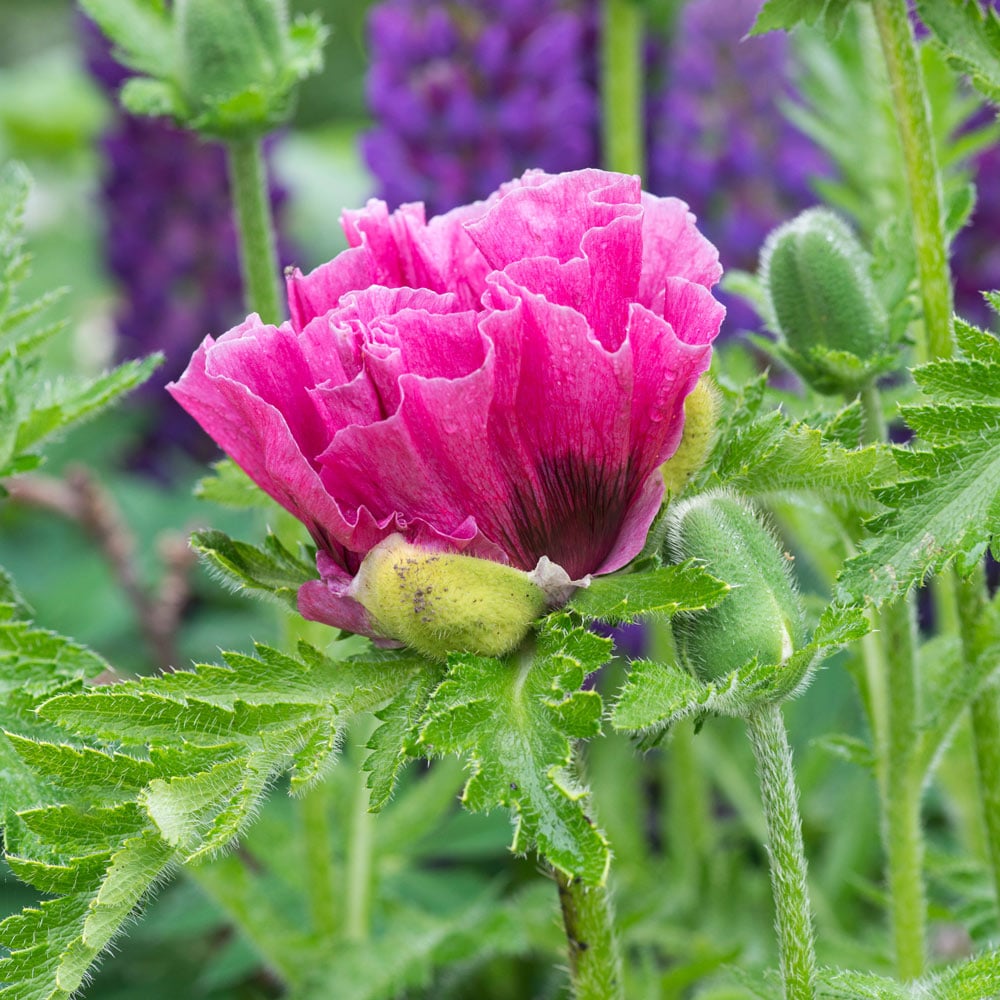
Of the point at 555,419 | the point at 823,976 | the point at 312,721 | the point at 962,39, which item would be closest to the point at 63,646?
the point at 312,721

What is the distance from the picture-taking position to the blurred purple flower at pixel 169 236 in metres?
1.92

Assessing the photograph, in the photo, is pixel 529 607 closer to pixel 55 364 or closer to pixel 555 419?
pixel 555 419

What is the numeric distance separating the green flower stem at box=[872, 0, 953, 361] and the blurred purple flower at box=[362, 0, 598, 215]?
0.89 meters

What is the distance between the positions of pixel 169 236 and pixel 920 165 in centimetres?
140

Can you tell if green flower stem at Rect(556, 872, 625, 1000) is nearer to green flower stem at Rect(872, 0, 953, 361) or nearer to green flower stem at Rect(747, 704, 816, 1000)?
green flower stem at Rect(747, 704, 816, 1000)

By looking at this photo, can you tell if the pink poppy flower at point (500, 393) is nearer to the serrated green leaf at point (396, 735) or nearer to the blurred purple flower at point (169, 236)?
the serrated green leaf at point (396, 735)

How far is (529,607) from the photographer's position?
604mm

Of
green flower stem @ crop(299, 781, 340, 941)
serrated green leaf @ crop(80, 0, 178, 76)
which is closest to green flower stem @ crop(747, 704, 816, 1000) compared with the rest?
green flower stem @ crop(299, 781, 340, 941)

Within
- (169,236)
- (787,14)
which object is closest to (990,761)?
(787,14)

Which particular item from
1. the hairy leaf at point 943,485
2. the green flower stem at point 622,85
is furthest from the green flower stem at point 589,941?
the green flower stem at point 622,85

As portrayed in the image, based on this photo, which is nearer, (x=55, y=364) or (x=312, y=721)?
(x=312, y=721)

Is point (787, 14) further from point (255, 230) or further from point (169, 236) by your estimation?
point (169, 236)

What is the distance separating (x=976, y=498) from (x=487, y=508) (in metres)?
0.22

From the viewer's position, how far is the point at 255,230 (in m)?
0.96
